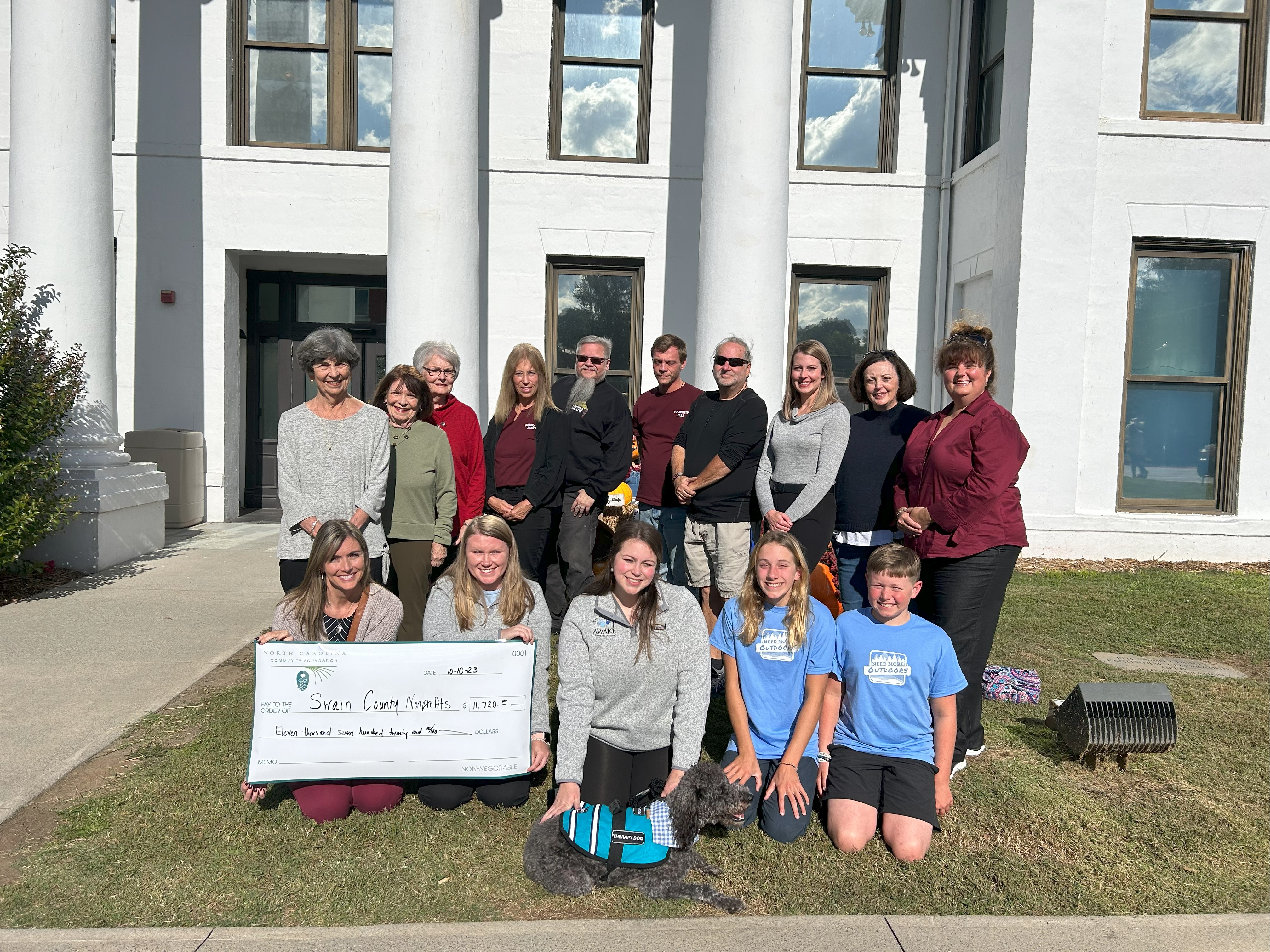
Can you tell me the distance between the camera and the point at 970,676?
159 inches


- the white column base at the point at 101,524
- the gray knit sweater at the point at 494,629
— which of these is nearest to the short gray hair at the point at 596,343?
the gray knit sweater at the point at 494,629

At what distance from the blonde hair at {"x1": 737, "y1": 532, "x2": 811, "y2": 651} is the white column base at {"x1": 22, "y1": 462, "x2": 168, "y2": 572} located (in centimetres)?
635

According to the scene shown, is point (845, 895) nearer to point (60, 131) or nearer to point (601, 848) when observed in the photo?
point (601, 848)

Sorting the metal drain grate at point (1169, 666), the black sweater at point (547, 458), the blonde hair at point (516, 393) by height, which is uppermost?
the blonde hair at point (516, 393)

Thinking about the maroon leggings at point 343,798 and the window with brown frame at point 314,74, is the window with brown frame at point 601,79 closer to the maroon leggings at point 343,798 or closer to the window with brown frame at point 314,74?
the window with brown frame at point 314,74

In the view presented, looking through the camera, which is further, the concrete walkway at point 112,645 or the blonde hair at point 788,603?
the concrete walkway at point 112,645

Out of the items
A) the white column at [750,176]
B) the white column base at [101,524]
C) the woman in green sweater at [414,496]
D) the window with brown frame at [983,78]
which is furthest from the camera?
the window with brown frame at [983,78]

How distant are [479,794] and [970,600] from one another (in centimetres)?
219

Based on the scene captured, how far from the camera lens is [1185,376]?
8.99 m

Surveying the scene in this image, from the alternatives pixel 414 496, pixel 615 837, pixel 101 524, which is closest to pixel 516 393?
pixel 414 496

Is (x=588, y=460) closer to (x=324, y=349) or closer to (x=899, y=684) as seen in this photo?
(x=324, y=349)

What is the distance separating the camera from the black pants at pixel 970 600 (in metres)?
3.99

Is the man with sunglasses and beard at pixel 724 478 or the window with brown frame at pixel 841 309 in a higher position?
the window with brown frame at pixel 841 309

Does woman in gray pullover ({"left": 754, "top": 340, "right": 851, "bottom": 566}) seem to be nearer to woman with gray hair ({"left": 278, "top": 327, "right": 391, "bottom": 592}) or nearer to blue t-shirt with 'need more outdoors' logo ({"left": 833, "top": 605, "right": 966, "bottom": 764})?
blue t-shirt with 'need more outdoors' logo ({"left": 833, "top": 605, "right": 966, "bottom": 764})
